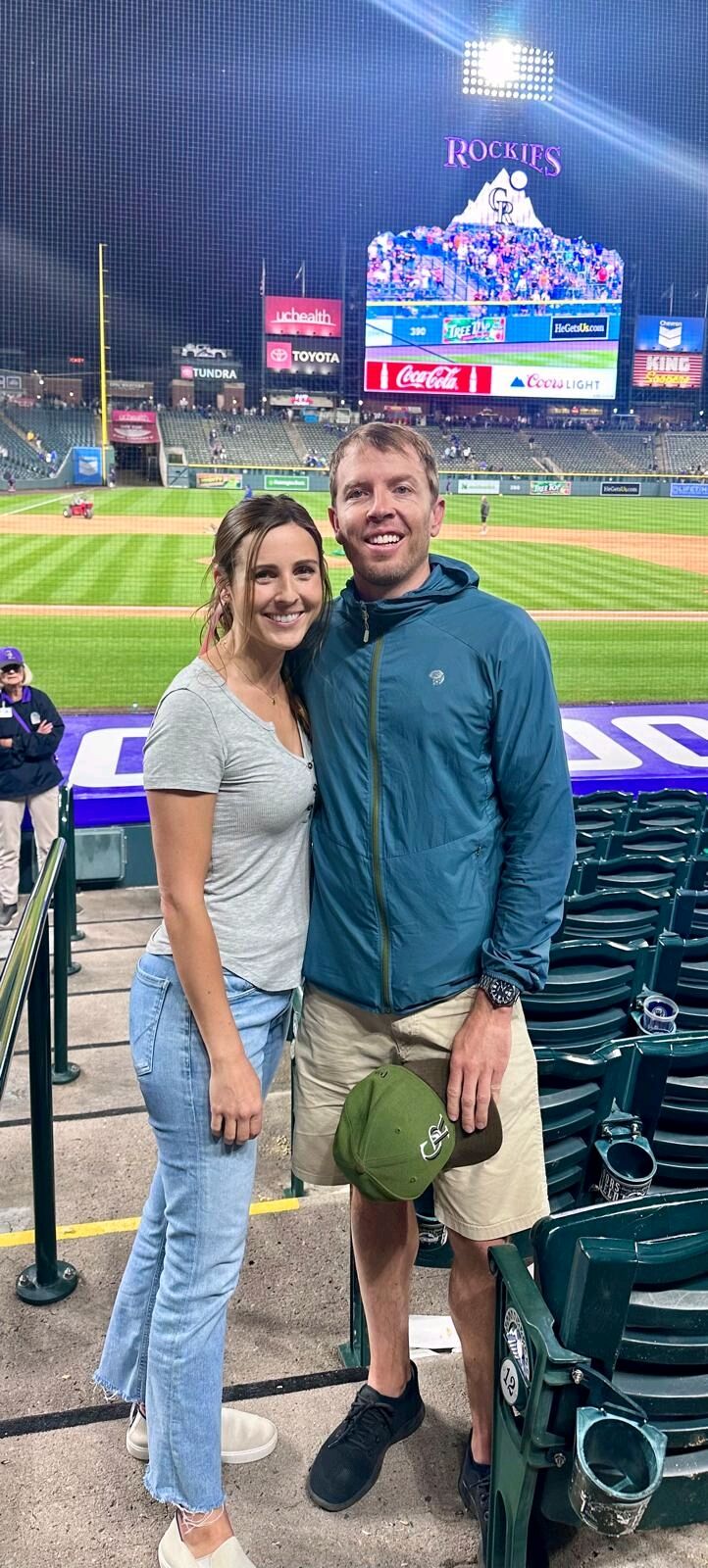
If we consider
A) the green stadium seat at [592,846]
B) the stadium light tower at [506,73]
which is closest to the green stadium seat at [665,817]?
the green stadium seat at [592,846]

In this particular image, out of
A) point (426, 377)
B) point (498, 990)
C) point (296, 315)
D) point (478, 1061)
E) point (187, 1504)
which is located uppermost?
point (296, 315)

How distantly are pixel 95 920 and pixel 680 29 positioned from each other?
48.5 ft

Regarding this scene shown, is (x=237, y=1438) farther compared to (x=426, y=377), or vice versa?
(x=426, y=377)

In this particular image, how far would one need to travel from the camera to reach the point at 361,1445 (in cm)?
179

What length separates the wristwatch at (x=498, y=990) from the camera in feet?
5.56

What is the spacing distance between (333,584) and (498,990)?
14695 millimetres

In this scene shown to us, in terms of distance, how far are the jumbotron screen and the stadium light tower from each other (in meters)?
1.62

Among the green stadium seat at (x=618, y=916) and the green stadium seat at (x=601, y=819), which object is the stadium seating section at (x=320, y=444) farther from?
the green stadium seat at (x=618, y=916)

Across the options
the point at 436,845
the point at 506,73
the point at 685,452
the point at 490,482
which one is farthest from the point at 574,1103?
the point at 490,482

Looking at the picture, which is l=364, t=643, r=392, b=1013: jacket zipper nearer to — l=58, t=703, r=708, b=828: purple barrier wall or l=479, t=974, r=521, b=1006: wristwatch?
l=479, t=974, r=521, b=1006: wristwatch

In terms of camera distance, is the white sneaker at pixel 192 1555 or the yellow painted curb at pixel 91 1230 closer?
the white sneaker at pixel 192 1555

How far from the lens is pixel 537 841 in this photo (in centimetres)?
170

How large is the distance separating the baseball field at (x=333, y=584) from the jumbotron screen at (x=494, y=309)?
106 inches

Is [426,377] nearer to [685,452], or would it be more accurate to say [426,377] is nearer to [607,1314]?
[685,452]
